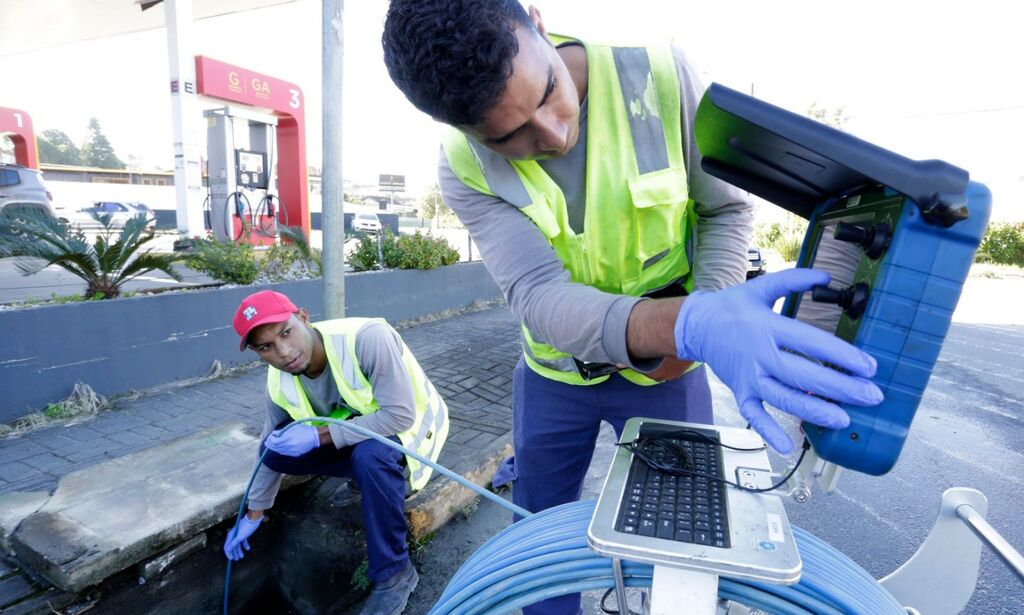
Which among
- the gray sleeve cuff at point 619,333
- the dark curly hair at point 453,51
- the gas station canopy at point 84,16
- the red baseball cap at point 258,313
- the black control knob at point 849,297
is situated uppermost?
the gas station canopy at point 84,16

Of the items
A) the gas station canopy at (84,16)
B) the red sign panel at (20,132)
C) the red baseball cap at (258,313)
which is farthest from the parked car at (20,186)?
the red baseball cap at (258,313)

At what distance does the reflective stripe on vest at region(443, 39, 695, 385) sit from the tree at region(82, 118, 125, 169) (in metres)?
59.5

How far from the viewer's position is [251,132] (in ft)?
35.7

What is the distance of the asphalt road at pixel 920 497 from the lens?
8.21ft

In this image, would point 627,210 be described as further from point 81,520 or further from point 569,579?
point 81,520

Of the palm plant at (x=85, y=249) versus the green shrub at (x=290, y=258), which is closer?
the palm plant at (x=85, y=249)

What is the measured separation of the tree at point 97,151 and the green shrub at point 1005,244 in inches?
2303

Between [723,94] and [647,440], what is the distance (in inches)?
25.1

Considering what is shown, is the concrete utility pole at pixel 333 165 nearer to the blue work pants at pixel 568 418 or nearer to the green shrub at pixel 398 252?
the blue work pants at pixel 568 418

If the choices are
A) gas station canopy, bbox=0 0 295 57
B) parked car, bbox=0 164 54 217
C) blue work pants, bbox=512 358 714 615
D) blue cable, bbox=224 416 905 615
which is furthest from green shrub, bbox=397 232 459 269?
parked car, bbox=0 164 54 217

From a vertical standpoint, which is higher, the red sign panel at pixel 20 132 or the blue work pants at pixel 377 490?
the red sign panel at pixel 20 132

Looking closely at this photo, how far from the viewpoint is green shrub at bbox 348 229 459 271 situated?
661 centimetres

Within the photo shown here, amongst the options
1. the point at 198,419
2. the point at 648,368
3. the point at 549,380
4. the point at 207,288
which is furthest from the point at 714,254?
the point at 207,288

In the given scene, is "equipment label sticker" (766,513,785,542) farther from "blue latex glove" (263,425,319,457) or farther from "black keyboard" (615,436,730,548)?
"blue latex glove" (263,425,319,457)
